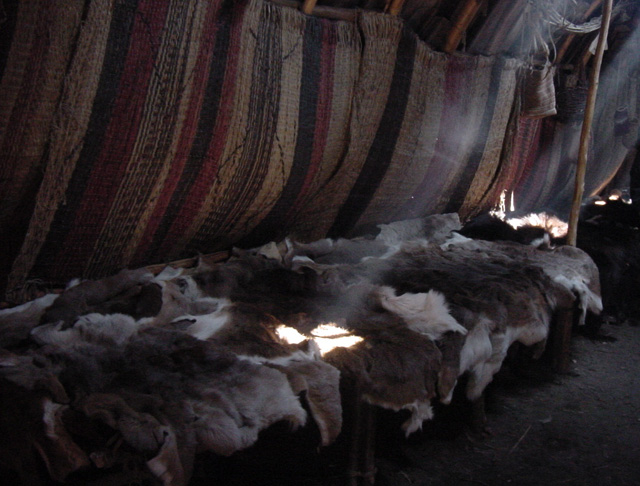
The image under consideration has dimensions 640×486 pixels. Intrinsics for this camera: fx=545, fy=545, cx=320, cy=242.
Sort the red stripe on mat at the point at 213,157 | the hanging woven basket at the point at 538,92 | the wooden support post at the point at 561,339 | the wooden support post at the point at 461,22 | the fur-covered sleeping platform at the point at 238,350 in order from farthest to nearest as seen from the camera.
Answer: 1. the hanging woven basket at the point at 538,92
2. the wooden support post at the point at 461,22
3. the wooden support post at the point at 561,339
4. the red stripe on mat at the point at 213,157
5. the fur-covered sleeping platform at the point at 238,350

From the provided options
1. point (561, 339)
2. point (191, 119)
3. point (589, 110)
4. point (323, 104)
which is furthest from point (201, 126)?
point (589, 110)

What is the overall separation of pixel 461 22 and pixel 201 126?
2.03 metres

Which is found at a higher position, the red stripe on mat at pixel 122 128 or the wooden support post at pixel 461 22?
the wooden support post at pixel 461 22

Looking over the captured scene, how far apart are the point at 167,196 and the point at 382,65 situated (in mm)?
1427

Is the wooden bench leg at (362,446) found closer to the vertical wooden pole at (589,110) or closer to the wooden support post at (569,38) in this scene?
the vertical wooden pole at (589,110)

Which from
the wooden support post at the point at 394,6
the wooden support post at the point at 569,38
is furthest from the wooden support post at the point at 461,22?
the wooden support post at the point at 569,38

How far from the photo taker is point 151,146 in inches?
83.0

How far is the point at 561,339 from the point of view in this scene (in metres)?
2.98

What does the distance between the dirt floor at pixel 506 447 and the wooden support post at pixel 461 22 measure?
2028 mm

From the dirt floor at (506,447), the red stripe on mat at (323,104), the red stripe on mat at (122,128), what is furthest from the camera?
the red stripe on mat at (323,104)

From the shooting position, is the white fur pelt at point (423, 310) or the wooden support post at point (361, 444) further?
the white fur pelt at point (423, 310)

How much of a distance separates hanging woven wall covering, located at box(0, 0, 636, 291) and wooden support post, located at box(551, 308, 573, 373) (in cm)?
126

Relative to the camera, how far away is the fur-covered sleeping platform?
3.84 feet

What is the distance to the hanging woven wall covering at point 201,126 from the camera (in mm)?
1817
